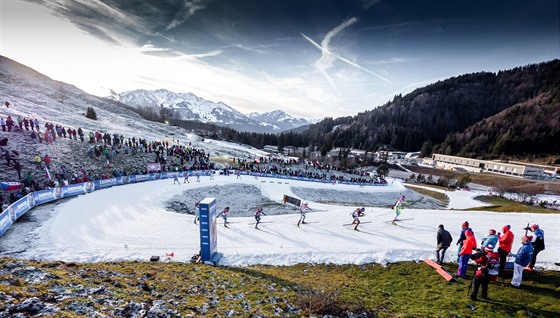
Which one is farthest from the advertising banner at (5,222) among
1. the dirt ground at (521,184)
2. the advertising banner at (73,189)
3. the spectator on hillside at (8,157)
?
the dirt ground at (521,184)

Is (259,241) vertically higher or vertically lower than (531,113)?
lower

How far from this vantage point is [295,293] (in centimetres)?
972

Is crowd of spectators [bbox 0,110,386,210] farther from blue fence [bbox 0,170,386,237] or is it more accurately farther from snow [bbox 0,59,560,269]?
snow [bbox 0,59,560,269]

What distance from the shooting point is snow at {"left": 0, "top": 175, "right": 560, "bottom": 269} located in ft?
46.2

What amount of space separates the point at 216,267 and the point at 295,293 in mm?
5219

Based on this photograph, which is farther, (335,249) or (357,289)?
(335,249)

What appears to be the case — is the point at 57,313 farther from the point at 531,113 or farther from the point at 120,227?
the point at 531,113

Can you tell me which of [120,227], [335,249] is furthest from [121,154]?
[335,249]

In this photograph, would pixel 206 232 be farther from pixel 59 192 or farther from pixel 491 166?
pixel 491 166

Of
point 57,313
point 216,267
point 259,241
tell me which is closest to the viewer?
point 57,313

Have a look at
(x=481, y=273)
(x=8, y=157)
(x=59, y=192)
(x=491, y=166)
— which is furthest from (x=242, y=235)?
(x=491, y=166)

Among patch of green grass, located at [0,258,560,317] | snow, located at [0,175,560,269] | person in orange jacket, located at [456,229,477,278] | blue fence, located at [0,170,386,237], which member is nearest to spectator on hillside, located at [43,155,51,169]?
blue fence, located at [0,170,386,237]

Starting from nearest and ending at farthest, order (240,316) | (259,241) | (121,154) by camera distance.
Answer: (240,316) < (259,241) < (121,154)

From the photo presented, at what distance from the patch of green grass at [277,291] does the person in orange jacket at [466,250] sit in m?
0.58
